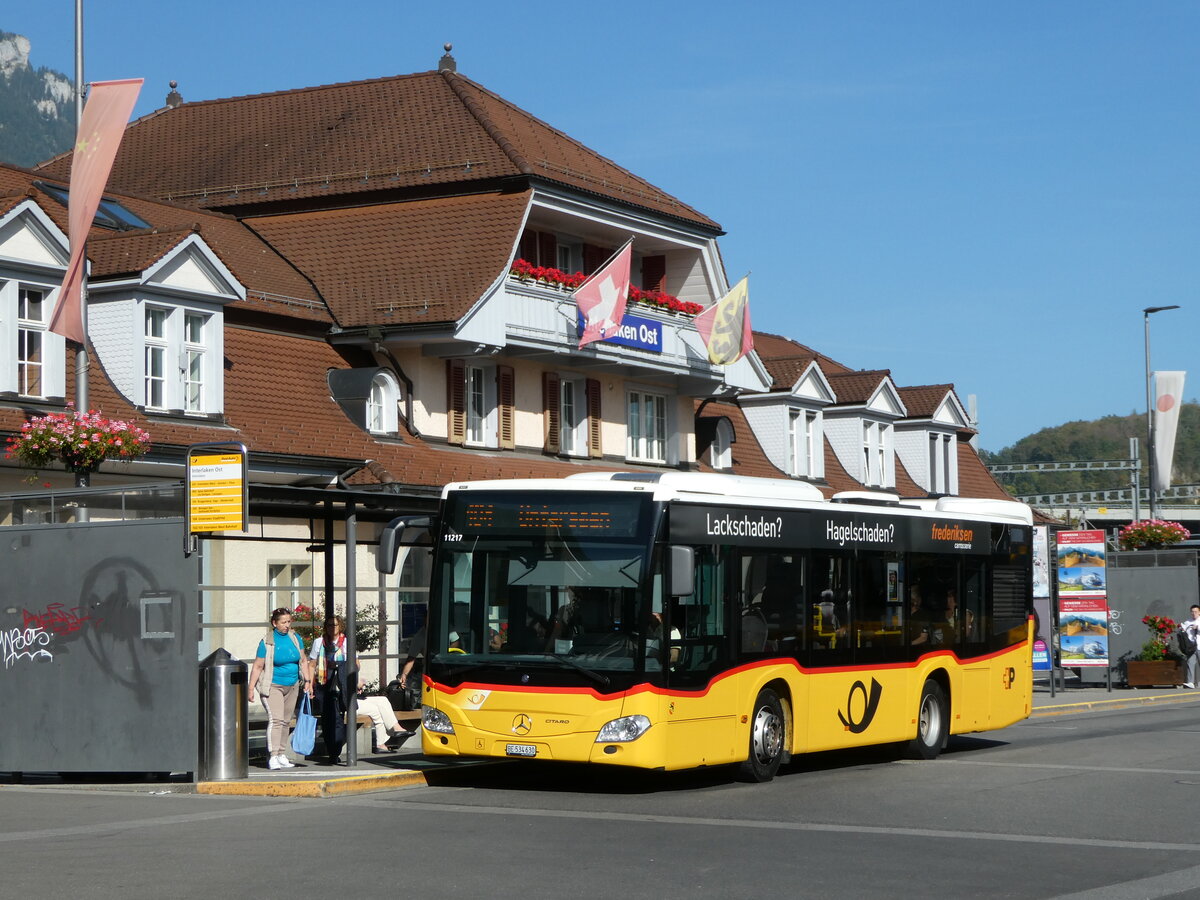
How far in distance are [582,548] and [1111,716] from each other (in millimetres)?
16222

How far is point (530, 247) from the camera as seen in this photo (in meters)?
37.8

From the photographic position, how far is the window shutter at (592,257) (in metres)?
39.5

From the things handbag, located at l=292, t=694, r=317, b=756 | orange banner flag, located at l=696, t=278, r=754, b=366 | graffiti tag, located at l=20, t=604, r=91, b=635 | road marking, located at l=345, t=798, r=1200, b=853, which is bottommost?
road marking, located at l=345, t=798, r=1200, b=853

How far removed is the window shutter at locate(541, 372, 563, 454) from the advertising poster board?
34.0 ft

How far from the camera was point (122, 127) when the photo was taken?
69.9 feet

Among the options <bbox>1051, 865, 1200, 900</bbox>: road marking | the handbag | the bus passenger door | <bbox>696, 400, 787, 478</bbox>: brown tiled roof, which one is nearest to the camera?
<bbox>1051, 865, 1200, 900</bbox>: road marking

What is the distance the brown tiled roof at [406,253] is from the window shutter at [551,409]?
13.1 ft

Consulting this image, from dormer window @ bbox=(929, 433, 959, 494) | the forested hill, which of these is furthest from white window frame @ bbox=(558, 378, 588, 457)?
the forested hill

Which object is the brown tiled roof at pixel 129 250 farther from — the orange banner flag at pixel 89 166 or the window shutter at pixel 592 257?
the window shutter at pixel 592 257

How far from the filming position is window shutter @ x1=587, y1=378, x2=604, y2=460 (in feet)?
127

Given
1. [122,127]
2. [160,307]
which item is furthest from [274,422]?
[122,127]

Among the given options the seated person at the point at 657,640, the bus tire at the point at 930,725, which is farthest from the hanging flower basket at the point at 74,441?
the bus tire at the point at 930,725

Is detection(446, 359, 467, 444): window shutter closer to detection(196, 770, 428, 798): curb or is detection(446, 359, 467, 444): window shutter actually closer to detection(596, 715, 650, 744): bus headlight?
detection(196, 770, 428, 798): curb

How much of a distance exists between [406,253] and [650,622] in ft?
66.0
